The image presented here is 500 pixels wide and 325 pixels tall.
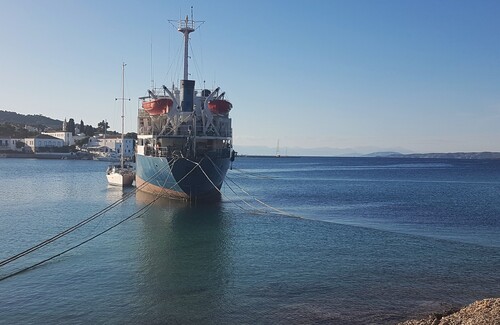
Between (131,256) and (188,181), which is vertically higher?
(188,181)

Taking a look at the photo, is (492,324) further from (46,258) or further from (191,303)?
(46,258)

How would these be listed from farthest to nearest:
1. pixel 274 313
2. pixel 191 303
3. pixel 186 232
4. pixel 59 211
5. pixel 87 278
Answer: pixel 59 211 → pixel 186 232 → pixel 87 278 → pixel 191 303 → pixel 274 313

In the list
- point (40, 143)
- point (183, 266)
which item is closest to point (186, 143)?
point (183, 266)

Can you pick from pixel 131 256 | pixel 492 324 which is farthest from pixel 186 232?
pixel 492 324

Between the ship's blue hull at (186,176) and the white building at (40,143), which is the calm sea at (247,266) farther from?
the white building at (40,143)

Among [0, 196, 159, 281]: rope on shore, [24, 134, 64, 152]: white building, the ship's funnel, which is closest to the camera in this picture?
[0, 196, 159, 281]: rope on shore

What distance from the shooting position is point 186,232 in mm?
32406

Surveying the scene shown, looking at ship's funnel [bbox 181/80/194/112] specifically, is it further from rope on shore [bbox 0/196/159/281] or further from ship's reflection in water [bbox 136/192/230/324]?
ship's reflection in water [bbox 136/192/230/324]

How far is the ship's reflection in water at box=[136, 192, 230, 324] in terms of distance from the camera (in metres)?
16.8

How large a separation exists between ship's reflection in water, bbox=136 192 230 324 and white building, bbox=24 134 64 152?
17052 cm

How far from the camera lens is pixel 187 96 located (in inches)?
1973

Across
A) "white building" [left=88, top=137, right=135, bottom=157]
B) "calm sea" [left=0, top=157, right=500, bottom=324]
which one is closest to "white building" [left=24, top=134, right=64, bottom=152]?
"white building" [left=88, top=137, right=135, bottom=157]

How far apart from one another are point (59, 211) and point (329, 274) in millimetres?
29065

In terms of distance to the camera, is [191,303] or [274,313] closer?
[274,313]
